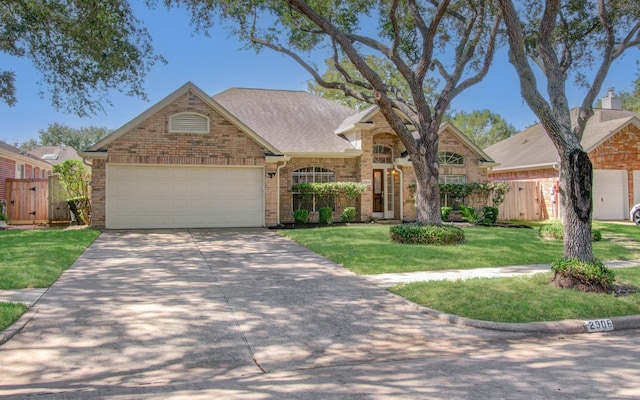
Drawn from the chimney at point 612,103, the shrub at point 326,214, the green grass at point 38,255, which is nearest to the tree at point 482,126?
the chimney at point 612,103

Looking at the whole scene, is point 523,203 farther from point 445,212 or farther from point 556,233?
point 556,233

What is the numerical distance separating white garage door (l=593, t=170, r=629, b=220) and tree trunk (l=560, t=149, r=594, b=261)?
17840mm

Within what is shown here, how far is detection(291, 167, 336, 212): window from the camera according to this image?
2016 cm

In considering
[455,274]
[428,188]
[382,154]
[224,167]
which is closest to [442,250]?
[428,188]

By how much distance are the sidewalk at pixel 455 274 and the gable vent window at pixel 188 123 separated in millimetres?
10354

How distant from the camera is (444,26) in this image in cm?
1788

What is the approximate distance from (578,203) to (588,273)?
1137 mm

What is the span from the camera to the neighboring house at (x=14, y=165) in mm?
23206

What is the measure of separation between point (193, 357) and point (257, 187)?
43.5 feet

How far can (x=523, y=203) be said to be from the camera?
23.8 metres

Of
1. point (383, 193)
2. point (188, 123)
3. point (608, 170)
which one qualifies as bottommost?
point (383, 193)

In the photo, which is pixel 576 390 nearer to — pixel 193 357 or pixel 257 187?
pixel 193 357

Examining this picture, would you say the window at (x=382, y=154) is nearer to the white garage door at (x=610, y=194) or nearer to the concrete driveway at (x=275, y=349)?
the white garage door at (x=610, y=194)

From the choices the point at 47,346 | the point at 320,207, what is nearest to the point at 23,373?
the point at 47,346
